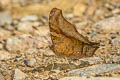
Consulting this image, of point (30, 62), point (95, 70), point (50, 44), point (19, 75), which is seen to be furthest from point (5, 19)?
point (95, 70)

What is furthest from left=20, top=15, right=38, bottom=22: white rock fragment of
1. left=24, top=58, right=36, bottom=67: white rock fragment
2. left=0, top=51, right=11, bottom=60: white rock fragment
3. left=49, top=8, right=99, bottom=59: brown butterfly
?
left=49, top=8, right=99, bottom=59: brown butterfly

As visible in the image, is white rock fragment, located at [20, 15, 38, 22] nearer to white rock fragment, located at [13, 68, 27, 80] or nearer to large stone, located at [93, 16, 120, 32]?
large stone, located at [93, 16, 120, 32]

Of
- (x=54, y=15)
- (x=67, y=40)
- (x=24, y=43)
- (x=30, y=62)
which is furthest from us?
(x=24, y=43)

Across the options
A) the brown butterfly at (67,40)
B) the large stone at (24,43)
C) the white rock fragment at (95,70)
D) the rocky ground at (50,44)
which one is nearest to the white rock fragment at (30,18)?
the rocky ground at (50,44)

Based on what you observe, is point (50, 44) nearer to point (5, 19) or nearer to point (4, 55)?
point (4, 55)

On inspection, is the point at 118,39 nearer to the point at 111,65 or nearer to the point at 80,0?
the point at 111,65

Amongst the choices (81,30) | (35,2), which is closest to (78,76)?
(81,30)
